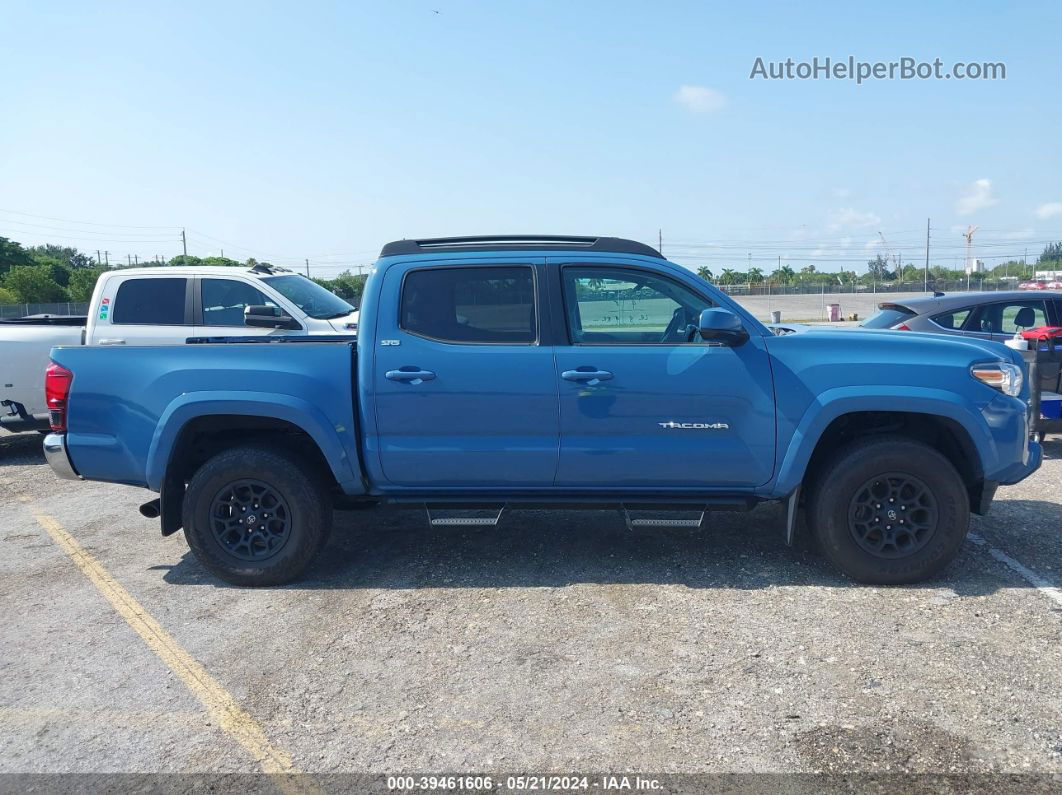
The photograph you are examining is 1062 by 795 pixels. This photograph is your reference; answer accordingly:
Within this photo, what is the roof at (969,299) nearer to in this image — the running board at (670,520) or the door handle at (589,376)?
the running board at (670,520)

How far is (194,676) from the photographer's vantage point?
4109 millimetres

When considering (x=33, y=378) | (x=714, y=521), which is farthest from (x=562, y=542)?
(x=33, y=378)

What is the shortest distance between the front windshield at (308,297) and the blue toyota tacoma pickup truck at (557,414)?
4831 mm

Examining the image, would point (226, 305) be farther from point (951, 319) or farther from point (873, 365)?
point (951, 319)

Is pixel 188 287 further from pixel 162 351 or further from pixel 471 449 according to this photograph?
pixel 471 449

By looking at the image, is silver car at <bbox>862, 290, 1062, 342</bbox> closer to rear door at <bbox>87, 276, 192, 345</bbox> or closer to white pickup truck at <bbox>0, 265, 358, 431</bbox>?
white pickup truck at <bbox>0, 265, 358, 431</bbox>

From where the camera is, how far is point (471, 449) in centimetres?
505

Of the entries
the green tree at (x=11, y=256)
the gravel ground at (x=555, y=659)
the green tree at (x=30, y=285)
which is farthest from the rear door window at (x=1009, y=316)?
the green tree at (x=11, y=256)

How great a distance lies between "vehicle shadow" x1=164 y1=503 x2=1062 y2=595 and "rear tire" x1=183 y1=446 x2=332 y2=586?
237 millimetres

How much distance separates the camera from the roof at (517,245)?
529 centimetres

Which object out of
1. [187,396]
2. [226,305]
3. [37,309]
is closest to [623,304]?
[187,396]

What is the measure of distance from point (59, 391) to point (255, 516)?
1.41 metres

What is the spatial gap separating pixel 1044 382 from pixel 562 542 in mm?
5584

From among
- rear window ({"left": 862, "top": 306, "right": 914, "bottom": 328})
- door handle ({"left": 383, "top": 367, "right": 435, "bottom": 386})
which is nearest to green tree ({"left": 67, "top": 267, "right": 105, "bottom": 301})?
rear window ({"left": 862, "top": 306, "right": 914, "bottom": 328})
